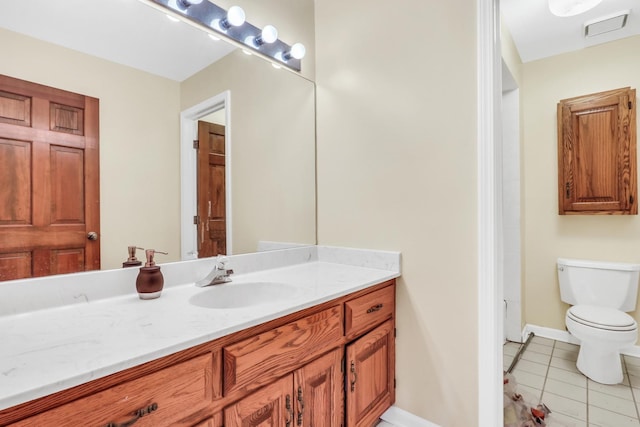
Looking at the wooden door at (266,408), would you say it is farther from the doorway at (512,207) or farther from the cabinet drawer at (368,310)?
the doorway at (512,207)

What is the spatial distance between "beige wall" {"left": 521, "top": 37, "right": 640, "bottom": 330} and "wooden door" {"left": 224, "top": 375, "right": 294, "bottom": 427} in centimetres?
259

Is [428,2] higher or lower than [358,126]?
higher

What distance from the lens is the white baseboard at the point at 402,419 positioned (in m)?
1.48

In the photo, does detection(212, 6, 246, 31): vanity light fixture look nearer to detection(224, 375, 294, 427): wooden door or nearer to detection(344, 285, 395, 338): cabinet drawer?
detection(344, 285, 395, 338): cabinet drawer

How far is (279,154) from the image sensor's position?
1823 millimetres

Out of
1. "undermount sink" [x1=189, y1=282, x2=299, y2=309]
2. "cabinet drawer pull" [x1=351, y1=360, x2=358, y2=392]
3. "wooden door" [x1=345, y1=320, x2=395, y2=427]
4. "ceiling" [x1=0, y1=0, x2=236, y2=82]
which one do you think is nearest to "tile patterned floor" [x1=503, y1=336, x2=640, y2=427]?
"wooden door" [x1=345, y1=320, x2=395, y2=427]

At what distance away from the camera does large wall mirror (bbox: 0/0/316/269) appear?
107 centimetres

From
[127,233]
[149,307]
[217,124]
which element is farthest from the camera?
[217,124]

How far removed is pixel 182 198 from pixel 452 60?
1.34 m

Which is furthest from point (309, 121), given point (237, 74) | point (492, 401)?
point (492, 401)

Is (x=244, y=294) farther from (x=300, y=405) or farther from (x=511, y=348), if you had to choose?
(x=511, y=348)

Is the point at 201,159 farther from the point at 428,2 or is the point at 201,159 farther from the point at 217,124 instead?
the point at 428,2

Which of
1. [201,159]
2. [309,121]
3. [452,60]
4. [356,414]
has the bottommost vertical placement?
[356,414]

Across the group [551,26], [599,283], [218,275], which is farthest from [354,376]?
[551,26]
